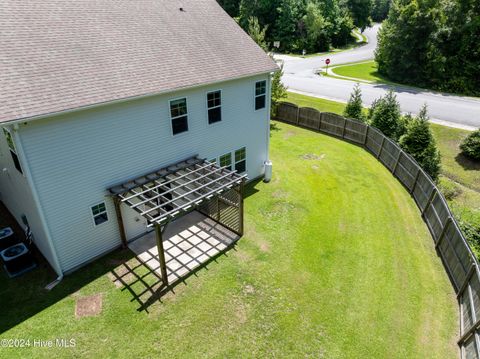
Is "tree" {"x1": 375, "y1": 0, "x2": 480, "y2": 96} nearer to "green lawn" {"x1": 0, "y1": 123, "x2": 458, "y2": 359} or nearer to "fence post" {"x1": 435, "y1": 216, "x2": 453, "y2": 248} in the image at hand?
"green lawn" {"x1": 0, "y1": 123, "x2": 458, "y2": 359}

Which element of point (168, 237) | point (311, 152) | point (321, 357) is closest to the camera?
point (321, 357)

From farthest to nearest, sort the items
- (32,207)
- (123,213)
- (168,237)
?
(168,237) → (123,213) → (32,207)

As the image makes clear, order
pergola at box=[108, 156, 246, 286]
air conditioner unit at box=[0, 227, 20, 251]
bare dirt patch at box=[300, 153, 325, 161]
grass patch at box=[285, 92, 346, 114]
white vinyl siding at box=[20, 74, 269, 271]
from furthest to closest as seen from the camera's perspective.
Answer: grass patch at box=[285, 92, 346, 114] < bare dirt patch at box=[300, 153, 325, 161] < air conditioner unit at box=[0, 227, 20, 251] < pergola at box=[108, 156, 246, 286] < white vinyl siding at box=[20, 74, 269, 271]

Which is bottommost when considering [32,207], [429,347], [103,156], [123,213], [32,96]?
[429,347]

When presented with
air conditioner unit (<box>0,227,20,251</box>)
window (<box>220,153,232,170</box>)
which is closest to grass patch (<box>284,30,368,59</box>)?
window (<box>220,153,232,170</box>)

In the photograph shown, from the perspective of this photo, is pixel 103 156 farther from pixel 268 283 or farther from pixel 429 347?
pixel 429 347

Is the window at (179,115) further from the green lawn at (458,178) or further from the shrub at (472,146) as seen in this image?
the shrub at (472,146)

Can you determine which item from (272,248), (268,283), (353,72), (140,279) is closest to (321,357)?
(268,283)
